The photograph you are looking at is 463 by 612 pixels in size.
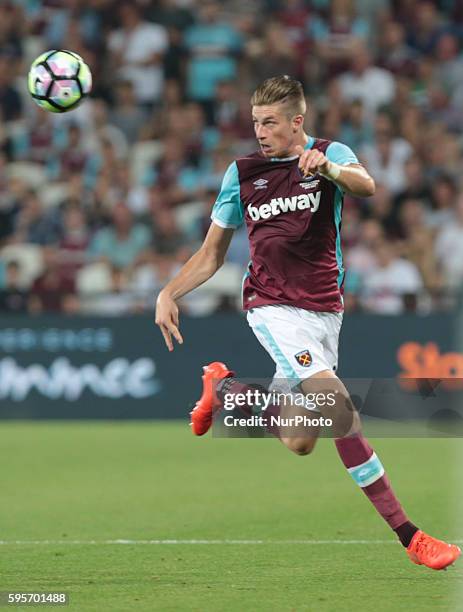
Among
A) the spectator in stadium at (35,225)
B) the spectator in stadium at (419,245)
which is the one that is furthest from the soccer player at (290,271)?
the spectator in stadium at (35,225)

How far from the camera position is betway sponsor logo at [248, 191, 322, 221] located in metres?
6.89

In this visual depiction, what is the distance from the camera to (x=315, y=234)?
6906mm

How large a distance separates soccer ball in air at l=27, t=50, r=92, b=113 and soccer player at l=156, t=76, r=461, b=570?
207 centimetres

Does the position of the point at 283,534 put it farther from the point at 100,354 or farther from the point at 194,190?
the point at 194,190

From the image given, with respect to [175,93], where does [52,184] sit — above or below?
below

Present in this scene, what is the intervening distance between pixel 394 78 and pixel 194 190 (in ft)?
11.3

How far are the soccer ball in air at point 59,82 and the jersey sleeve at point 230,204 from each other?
203cm

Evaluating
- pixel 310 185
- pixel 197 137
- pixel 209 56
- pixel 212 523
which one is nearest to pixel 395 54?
pixel 209 56

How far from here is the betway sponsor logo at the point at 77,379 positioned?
15.0 m

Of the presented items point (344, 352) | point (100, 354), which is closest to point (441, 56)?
point (344, 352)

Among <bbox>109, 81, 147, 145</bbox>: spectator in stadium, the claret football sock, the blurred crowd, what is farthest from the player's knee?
<bbox>109, 81, 147, 145</bbox>: spectator in stadium

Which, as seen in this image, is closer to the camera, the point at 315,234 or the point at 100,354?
the point at 315,234

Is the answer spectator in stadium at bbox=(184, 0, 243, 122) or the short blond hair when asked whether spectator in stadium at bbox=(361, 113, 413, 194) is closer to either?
spectator in stadium at bbox=(184, 0, 243, 122)

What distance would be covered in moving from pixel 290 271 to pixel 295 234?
20 cm
